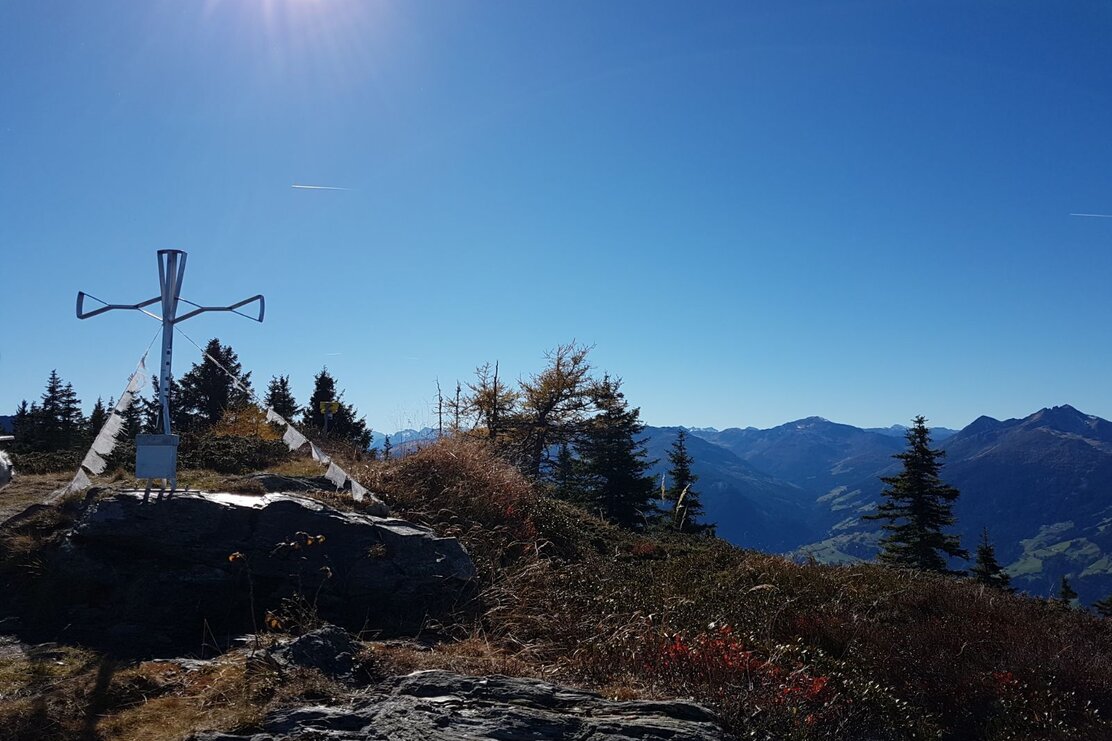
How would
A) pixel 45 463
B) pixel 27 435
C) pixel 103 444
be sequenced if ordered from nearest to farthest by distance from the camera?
pixel 103 444, pixel 45 463, pixel 27 435

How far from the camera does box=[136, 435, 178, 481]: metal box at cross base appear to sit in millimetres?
6332

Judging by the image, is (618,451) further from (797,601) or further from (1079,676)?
(1079,676)

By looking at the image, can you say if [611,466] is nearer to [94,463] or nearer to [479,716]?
[94,463]

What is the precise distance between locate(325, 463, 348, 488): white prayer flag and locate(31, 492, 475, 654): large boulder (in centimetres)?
178

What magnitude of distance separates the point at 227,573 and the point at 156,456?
1.36 metres

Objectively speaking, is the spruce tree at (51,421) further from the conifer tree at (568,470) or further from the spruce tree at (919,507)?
the spruce tree at (919,507)

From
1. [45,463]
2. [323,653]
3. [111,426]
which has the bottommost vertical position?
[323,653]

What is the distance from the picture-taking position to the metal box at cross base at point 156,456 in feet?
20.8

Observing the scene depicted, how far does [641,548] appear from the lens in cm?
1042

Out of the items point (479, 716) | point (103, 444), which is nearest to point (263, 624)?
point (479, 716)

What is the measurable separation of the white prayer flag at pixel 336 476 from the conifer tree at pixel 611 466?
53.3 feet

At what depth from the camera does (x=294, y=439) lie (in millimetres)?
12023

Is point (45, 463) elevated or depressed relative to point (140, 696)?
elevated

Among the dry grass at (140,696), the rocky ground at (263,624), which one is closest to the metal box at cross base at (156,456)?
the rocky ground at (263,624)
